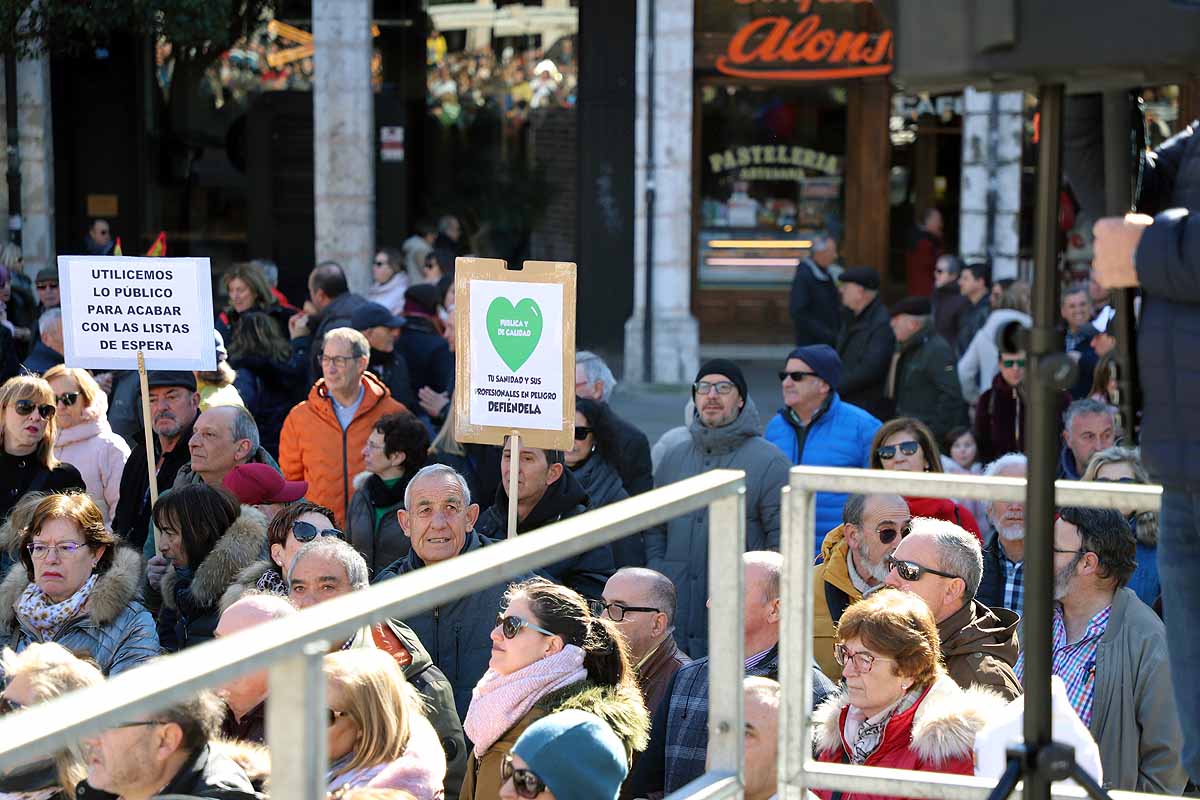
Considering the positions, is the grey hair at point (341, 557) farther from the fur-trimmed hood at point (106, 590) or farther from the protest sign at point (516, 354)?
the protest sign at point (516, 354)

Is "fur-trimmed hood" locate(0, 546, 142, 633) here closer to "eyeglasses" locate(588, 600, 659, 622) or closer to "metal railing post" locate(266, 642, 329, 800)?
"eyeglasses" locate(588, 600, 659, 622)

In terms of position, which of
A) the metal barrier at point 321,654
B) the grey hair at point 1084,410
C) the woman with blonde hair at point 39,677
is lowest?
the woman with blonde hair at point 39,677

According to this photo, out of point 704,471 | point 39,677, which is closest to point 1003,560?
point 704,471

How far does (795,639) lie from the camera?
112 inches

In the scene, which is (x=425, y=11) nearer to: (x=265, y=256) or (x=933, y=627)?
(x=265, y=256)

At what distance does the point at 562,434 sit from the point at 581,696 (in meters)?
2.45

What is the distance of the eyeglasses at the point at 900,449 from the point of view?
6727mm

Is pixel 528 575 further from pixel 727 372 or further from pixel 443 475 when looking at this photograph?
pixel 727 372

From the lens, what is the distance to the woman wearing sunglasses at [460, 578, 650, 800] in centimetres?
421

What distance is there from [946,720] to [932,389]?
638cm

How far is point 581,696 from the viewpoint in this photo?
164 inches

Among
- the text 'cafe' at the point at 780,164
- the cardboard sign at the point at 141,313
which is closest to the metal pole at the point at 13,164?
the text 'cafe' at the point at 780,164

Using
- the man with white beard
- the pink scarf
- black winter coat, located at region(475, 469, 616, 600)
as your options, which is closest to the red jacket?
the pink scarf

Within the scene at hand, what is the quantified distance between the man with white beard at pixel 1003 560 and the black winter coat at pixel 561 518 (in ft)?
4.45
